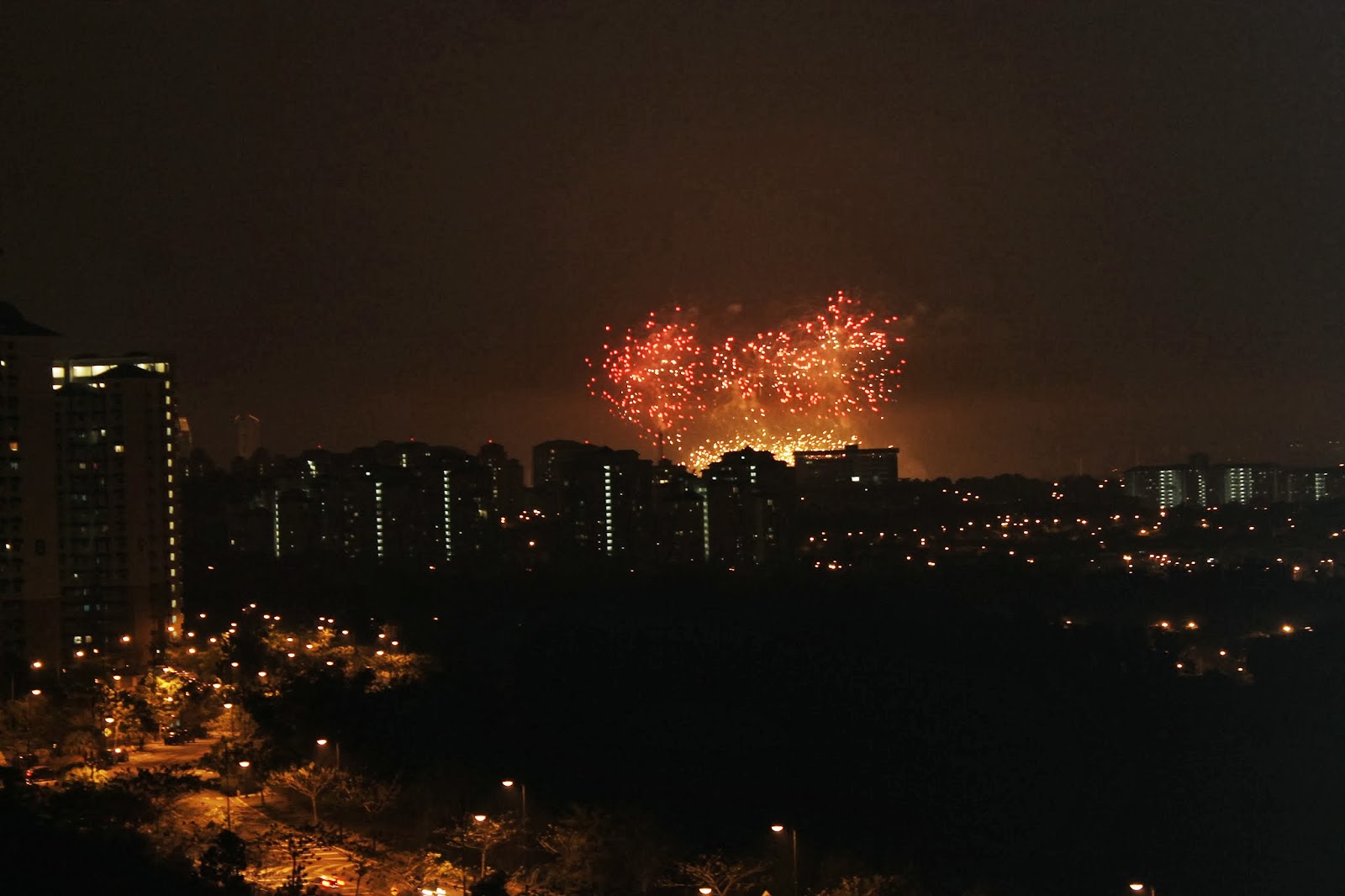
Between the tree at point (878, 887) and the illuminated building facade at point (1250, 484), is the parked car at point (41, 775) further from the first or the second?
the illuminated building facade at point (1250, 484)

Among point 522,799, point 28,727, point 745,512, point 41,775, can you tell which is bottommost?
point 522,799

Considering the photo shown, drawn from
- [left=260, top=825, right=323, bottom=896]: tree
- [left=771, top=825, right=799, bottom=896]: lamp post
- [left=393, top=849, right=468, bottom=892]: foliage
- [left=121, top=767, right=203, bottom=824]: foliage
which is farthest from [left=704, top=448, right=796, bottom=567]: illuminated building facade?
[left=393, top=849, right=468, bottom=892]: foliage

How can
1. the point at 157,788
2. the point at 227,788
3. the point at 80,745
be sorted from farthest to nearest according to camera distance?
the point at 80,745 → the point at 227,788 → the point at 157,788

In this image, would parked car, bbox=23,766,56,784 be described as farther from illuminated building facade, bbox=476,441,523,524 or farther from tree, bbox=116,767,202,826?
illuminated building facade, bbox=476,441,523,524

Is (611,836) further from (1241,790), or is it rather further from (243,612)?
(243,612)

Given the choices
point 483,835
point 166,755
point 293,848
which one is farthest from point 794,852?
point 166,755

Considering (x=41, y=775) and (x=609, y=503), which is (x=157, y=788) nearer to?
(x=41, y=775)
